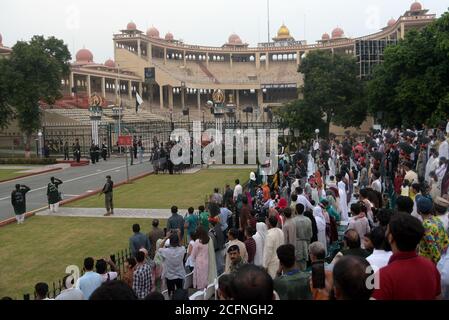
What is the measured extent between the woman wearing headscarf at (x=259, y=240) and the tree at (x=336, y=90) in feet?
121

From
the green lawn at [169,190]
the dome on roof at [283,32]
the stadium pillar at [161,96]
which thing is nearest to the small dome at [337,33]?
the dome on roof at [283,32]

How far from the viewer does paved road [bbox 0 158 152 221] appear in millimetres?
19734

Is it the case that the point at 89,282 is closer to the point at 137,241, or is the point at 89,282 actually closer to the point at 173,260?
the point at 173,260

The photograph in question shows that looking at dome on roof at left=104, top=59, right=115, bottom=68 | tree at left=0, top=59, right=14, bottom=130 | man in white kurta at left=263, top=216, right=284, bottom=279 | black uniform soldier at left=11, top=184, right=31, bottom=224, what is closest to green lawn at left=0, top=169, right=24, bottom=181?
tree at left=0, top=59, right=14, bottom=130

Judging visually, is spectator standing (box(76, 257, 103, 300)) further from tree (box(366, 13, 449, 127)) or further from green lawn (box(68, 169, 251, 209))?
tree (box(366, 13, 449, 127))

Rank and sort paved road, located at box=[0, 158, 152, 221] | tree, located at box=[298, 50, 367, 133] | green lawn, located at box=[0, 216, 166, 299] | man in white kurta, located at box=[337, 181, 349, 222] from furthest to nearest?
tree, located at box=[298, 50, 367, 133] → paved road, located at box=[0, 158, 152, 221] → man in white kurta, located at box=[337, 181, 349, 222] → green lawn, located at box=[0, 216, 166, 299]

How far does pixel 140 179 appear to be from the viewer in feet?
84.1

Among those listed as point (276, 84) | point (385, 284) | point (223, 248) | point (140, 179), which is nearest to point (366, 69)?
point (140, 179)

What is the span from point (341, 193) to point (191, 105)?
71159mm

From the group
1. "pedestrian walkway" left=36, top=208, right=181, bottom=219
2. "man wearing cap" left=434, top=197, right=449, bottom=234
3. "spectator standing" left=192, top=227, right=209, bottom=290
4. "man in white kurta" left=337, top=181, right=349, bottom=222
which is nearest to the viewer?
"man wearing cap" left=434, top=197, right=449, bottom=234

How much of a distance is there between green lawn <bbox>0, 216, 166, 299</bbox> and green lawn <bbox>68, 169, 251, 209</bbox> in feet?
8.84

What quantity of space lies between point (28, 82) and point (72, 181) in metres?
17.9

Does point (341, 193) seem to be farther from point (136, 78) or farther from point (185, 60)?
point (185, 60)
